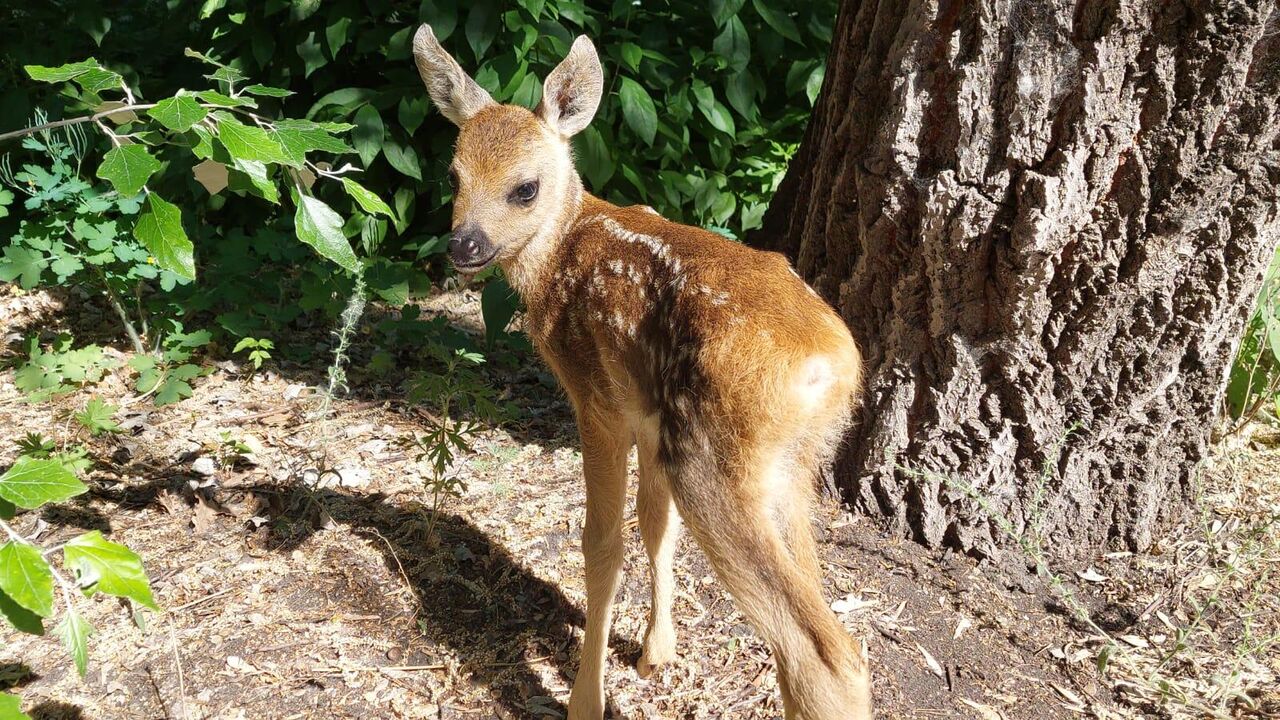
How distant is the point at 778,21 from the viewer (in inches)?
223

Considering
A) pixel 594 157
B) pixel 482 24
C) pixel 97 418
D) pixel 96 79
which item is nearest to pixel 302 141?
pixel 96 79

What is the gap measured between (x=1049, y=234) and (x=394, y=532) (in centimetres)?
280

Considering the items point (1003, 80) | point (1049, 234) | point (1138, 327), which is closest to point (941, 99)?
point (1003, 80)

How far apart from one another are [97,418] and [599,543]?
2554 mm

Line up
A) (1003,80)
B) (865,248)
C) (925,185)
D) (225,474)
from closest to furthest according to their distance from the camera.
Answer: (1003,80) < (925,185) < (865,248) < (225,474)

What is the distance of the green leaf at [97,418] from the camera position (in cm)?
426

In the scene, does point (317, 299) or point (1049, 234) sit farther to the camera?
point (317, 299)

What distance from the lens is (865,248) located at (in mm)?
3539

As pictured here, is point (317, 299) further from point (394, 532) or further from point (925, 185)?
point (925, 185)

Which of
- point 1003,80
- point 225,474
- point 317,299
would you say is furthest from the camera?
point 317,299

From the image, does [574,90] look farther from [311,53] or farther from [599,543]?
[311,53]

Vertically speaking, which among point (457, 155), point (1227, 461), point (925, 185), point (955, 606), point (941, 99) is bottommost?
point (955, 606)

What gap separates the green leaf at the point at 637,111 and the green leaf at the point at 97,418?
309 cm

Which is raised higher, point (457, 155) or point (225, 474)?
point (457, 155)
